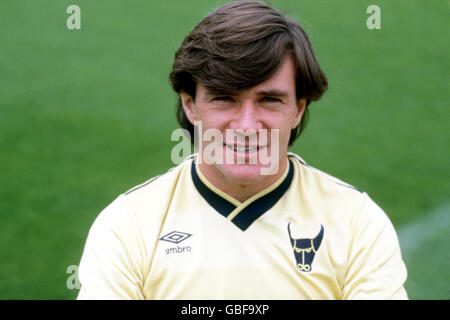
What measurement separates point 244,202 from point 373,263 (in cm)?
56

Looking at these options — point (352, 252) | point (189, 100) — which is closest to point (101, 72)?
point (189, 100)

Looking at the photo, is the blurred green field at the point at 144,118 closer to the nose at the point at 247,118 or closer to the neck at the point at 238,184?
the neck at the point at 238,184

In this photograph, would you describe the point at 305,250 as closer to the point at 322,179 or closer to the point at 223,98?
the point at 322,179

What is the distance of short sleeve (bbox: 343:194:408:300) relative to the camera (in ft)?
8.20

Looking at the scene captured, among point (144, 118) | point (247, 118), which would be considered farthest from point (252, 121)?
point (144, 118)

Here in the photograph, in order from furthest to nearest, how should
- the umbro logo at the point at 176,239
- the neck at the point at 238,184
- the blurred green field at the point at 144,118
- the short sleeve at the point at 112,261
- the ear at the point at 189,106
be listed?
1. the blurred green field at the point at 144,118
2. the ear at the point at 189,106
3. the neck at the point at 238,184
4. the umbro logo at the point at 176,239
5. the short sleeve at the point at 112,261

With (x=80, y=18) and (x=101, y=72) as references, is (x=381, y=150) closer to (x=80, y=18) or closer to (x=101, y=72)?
(x=101, y=72)

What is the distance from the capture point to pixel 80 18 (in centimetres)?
852

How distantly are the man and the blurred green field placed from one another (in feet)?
8.64

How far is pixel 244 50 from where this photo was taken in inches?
103

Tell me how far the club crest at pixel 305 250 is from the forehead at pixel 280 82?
57cm

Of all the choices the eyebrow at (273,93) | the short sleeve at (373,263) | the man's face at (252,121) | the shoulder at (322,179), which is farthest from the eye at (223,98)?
the short sleeve at (373,263)

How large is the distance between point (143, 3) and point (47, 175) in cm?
360

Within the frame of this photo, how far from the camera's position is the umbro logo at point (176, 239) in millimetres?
2602
